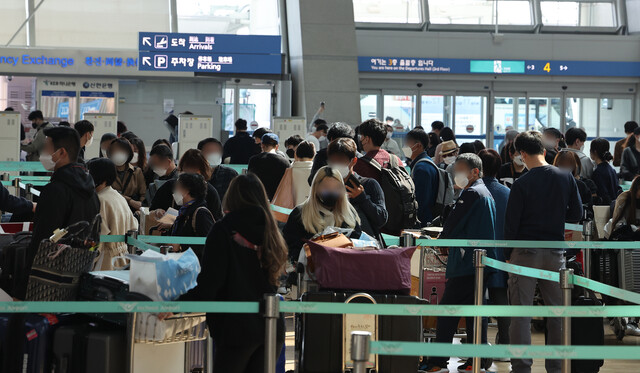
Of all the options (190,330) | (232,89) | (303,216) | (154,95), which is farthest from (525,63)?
(190,330)

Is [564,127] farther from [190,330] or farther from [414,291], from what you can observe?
[190,330]

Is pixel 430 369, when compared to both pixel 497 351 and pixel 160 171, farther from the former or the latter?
pixel 160 171

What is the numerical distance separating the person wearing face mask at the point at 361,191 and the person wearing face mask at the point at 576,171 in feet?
7.01

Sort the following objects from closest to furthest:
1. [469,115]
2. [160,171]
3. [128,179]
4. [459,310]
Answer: [459,310], [160,171], [128,179], [469,115]

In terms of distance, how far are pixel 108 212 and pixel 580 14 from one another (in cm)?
1645

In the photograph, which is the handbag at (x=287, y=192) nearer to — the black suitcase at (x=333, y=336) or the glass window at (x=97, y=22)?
the black suitcase at (x=333, y=336)

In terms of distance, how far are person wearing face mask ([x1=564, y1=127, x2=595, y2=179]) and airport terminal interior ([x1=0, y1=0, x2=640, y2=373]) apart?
0.04m

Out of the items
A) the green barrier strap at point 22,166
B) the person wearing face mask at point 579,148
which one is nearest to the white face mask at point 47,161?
the green barrier strap at point 22,166

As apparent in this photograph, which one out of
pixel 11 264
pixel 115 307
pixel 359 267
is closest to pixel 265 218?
pixel 115 307

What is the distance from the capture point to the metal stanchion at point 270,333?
12.5ft

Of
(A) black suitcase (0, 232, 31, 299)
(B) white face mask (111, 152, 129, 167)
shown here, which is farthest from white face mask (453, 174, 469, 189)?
(B) white face mask (111, 152, 129, 167)

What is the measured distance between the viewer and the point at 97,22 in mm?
18406

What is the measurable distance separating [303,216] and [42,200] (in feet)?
5.07

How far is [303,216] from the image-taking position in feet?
17.7
